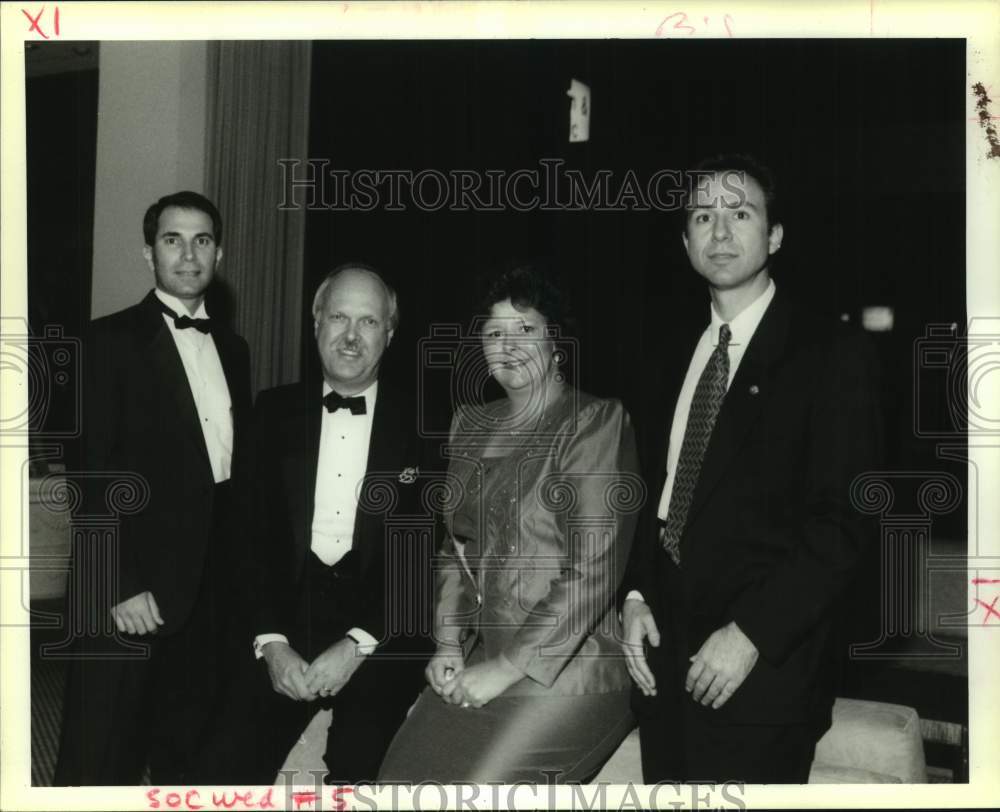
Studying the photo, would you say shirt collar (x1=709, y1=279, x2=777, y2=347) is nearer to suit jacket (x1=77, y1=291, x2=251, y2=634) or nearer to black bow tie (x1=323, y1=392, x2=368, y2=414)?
black bow tie (x1=323, y1=392, x2=368, y2=414)

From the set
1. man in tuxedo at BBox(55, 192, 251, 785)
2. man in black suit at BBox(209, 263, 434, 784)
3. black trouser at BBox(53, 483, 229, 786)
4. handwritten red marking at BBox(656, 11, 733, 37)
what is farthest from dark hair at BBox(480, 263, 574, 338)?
→ black trouser at BBox(53, 483, 229, 786)

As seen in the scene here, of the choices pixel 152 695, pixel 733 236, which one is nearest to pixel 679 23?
pixel 733 236

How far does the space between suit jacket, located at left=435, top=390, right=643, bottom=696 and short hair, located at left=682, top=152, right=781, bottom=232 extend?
1.93 ft

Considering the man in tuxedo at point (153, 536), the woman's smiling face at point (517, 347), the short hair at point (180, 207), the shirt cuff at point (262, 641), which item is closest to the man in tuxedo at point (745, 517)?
the woman's smiling face at point (517, 347)

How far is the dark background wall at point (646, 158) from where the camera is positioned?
279 cm

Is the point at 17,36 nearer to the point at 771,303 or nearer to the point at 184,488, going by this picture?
the point at 184,488

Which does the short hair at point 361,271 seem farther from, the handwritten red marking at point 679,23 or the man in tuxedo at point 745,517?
the handwritten red marking at point 679,23

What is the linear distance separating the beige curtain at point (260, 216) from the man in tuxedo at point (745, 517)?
1034 millimetres

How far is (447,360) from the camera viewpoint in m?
2.82

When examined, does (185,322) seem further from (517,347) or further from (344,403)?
(517,347)

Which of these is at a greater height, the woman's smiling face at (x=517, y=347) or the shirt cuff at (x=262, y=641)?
the woman's smiling face at (x=517, y=347)

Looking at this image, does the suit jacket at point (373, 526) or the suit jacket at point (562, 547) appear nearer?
the suit jacket at point (562, 547)

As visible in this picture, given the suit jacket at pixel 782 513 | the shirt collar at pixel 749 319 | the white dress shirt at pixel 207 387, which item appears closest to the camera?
the suit jacket at pixel 782 513

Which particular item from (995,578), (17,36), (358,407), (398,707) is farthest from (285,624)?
(995,578)
